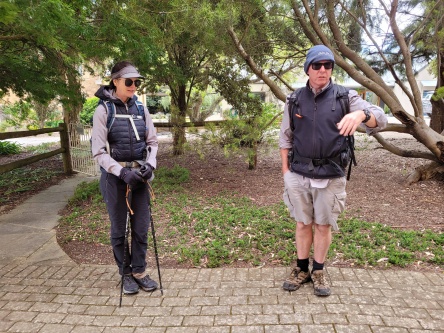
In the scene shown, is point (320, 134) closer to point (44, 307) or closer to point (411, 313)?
point (411, 313)

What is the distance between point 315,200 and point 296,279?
79 centimetres

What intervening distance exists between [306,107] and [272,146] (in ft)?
14.9

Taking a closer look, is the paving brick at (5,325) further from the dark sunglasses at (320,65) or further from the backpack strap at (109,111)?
the dark sunglasses at (320,65)

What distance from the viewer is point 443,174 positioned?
6.64m

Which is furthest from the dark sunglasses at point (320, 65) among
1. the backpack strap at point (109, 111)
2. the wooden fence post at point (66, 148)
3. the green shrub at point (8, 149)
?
the green shrub at point (8, 149)

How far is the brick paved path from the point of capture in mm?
2822

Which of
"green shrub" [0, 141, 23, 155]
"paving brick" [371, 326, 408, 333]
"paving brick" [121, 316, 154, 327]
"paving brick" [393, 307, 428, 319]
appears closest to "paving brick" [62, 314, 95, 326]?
"paving brick" [121, 316, 154, 327]

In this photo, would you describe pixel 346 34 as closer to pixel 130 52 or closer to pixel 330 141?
pixel 130 52

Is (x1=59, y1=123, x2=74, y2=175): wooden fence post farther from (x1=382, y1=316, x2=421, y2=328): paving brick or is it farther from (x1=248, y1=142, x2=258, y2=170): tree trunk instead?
(x1=382, y1=316, x2=421, y2=328): paving brick

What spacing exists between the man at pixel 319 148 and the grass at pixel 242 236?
0.76 m

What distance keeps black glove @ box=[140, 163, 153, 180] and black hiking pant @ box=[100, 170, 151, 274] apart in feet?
0.56

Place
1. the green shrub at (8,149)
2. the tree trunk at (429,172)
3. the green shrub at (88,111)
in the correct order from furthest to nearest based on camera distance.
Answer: the green shrub at (88,111)
the green shrub at (8,149)
the tree trunk at (429,172)

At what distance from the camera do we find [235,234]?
462 cm

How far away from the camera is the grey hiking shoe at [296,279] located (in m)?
3.28
